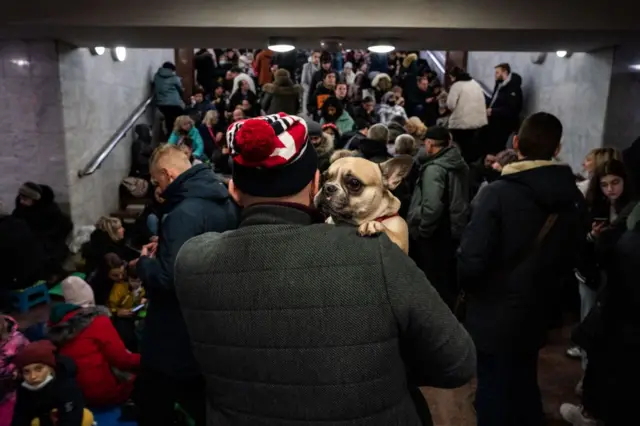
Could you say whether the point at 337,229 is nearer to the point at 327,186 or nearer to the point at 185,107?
the point at 327,186

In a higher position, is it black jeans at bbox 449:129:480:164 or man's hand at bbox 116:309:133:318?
black jeans at bbox 449:129:480:164

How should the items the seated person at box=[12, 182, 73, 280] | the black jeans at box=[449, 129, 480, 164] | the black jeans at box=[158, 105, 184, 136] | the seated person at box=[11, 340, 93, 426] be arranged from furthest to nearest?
the black jeans at box=[158, 105, 184, 136] < the black jeans at box=[449, 129, 480, 164] < the seated person at box=[12, 182, 73, 280] < the seated person at box=[11, 340, 93, 426]

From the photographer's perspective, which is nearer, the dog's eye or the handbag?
the dog's eye

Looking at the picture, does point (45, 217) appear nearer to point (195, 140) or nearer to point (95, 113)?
point (95, 113)

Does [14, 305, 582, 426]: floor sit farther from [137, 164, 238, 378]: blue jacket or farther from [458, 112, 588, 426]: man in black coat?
[137, 164, 238, 378]: blue jacket

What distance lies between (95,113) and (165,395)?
532 cm

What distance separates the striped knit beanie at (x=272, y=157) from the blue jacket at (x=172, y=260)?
116 cm

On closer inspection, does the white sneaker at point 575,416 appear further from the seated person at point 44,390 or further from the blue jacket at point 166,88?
the blue jacket at point 166,88

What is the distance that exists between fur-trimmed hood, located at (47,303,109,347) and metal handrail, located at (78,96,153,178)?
10.7 feet

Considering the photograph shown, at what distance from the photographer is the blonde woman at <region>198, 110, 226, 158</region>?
26.9 ft

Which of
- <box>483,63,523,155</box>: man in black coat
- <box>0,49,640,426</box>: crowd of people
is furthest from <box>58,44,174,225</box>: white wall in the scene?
<box>483,63,523,155</box>: man in black coat

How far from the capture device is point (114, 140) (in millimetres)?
7422

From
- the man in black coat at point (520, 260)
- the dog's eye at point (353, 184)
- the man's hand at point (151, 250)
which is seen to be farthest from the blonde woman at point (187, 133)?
the dog's eye at point (353, 184)

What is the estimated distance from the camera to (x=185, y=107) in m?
9.37
